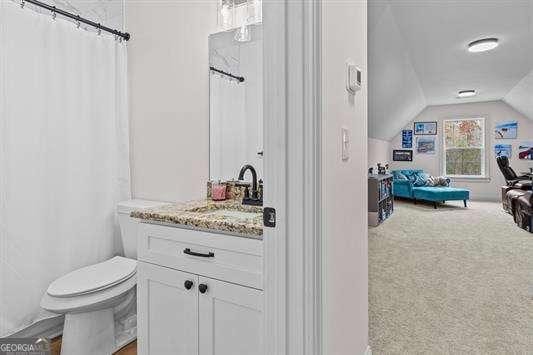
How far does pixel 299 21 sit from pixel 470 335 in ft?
7.03

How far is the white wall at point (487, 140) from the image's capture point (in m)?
7.16

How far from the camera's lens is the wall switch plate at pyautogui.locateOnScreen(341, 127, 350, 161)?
1.14 m

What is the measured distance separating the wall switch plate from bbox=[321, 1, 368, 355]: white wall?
24 millimetres

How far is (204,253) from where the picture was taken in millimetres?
1243

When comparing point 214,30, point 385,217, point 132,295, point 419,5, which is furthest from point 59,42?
point 385,217

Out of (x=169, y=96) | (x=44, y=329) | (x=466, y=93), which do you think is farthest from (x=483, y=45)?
(x=44, y=329)

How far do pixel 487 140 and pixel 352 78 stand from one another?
26.6 ft

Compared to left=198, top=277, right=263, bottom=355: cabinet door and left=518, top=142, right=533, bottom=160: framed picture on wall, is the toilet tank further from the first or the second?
left=518, top=142, right=533, bottom=160: framed picture on wall

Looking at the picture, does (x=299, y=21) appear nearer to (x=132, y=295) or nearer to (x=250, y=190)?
(x=250, y=190)

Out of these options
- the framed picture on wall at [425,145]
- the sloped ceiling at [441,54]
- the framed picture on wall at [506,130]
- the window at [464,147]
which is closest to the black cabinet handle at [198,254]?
the sloped ceiling at [441,54]

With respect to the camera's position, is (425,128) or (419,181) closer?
(419,181)

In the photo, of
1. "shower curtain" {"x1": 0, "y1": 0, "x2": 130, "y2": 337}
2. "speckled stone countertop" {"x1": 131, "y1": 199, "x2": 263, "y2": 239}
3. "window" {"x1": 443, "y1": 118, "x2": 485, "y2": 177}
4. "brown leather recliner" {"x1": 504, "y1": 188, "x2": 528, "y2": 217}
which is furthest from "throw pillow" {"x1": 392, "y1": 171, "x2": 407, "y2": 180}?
"shower curtain" {"x1": 0, "y1": 0, "x2": 130, "y2": 337}

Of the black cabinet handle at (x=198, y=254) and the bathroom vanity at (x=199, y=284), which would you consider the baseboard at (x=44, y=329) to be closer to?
the bathroom vanity at (x=199, y=284)

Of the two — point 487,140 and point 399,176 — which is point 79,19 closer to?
point 399,176
